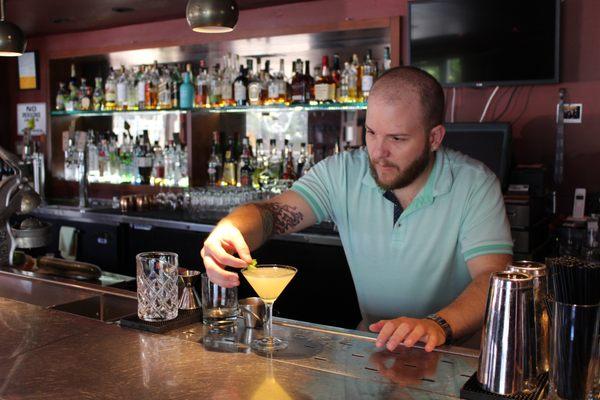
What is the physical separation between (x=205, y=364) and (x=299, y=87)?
3.14 m

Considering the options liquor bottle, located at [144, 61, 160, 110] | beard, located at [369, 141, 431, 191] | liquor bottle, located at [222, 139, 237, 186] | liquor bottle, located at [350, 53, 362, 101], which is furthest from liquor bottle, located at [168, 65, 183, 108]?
beard, located at [369, 141, 431, 191]

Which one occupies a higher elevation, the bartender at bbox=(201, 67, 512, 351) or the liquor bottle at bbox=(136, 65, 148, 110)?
the liquor bottle at bbox=(136, 65, 148, 110)

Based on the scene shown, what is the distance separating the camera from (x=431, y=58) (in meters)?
3.75

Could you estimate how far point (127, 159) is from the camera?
17.8 ft

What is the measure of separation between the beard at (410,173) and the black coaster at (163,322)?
0.71 metres

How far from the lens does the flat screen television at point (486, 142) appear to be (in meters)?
3.25

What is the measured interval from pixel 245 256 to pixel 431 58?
8.13 feet

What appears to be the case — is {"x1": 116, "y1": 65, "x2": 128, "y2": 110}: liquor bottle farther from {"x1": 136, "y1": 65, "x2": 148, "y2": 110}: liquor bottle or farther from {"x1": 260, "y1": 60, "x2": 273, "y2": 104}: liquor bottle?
{"x1": 260, "y1": 60, "x2": 273, "y2": 104}: liquor bottle

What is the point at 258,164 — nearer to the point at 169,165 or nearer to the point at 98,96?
the point at 169,165

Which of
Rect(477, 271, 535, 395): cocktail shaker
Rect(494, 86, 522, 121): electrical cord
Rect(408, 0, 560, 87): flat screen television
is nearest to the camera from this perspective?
Rect(477, 271, 535, 395): cocktail shaker

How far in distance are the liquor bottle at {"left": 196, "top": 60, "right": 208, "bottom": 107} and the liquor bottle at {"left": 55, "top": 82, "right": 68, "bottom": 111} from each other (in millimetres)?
1500

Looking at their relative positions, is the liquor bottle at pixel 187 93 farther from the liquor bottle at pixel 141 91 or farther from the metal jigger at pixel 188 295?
the metal jigger at pixel 188 295

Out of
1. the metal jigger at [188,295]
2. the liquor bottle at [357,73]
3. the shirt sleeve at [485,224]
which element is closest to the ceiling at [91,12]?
the liquor bottle at [357,73]

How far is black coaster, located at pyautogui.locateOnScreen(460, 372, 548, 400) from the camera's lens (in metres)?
1.22
